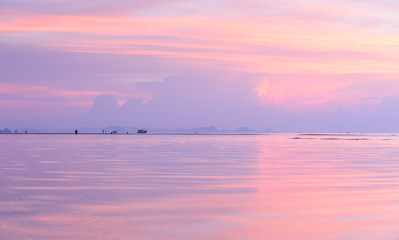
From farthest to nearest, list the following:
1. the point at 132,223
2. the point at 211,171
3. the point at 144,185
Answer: the point at 211,171, the point at 144,185, the point at 132,223

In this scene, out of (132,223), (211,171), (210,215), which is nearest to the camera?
(132,223)

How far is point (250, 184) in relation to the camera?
24375mm

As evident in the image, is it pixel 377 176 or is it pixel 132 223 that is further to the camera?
pixel 377 176

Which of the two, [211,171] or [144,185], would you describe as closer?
[144,185]

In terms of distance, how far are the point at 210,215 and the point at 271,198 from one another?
4.35 meters

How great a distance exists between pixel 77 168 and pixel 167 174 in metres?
6.92

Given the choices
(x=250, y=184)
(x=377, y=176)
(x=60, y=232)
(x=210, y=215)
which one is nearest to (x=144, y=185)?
(x=250, y=184)

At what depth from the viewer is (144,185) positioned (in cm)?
2370

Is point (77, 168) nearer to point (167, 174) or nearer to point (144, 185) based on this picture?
point (167, 174)

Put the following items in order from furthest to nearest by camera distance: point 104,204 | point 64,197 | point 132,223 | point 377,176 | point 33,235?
point 377,176 < point 64,197 < point 104,204 < point 132,223 < point 33,235

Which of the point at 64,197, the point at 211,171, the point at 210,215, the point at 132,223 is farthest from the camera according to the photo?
the point at 211,171

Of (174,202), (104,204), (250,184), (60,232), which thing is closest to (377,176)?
(250,184)

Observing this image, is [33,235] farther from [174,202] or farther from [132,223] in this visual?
[174,202]

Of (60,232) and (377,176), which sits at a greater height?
(377,176)
